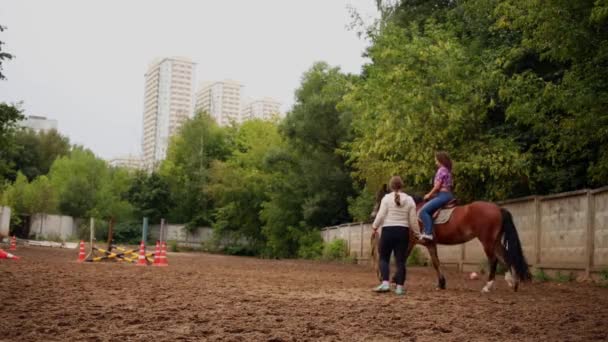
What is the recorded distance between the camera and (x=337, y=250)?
98.8 ft

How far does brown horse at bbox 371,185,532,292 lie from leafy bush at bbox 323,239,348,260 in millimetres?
19588

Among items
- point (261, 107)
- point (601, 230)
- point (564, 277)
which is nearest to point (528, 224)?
point (564, 277)

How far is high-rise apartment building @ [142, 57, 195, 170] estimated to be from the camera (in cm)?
11056

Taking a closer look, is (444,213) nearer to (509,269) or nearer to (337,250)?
(509,269)

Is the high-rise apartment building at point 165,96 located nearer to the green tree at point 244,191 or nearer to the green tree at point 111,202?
the green tree at point 111,202

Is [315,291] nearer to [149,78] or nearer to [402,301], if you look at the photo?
Result: [402,301]

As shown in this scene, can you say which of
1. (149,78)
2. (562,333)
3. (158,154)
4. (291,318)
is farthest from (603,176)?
(149,78)

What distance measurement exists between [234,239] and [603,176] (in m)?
41.8

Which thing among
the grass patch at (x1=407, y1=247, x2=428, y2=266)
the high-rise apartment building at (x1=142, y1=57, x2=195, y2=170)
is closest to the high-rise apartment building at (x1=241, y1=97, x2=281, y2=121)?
the high-rise apartment building at (x1=142, y1=57, x2=195, y2=170)

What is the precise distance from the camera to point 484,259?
16.3 m

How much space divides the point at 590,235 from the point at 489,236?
3.21m

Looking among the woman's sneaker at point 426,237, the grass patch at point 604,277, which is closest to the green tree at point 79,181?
the woman's sneaker at point 426,237

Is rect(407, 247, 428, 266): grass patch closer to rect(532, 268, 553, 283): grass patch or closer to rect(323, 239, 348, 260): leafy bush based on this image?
rect(323, 239, 348, 260): leafy bush

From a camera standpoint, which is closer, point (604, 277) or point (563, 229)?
point (604, 277)
